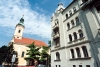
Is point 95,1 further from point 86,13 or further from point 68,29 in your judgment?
point 68,29

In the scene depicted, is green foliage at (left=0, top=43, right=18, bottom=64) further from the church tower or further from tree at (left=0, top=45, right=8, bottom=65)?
the church tower

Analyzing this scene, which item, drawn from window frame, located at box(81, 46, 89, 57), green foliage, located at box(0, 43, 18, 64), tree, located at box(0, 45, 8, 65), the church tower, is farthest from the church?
window frame, located at box(81, 46, 89, 57)

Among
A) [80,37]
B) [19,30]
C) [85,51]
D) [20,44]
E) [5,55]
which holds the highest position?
[19,30]

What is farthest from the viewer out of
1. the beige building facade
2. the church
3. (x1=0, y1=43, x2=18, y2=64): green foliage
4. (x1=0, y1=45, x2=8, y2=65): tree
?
the church

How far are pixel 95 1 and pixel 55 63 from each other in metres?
16.4

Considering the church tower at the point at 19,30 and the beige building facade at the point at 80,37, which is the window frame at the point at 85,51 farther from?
the church tower at the point at 19,30

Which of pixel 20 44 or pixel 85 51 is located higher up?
pixel 20 44

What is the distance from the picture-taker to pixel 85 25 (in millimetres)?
15711

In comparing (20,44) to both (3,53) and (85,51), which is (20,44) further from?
(85,51)

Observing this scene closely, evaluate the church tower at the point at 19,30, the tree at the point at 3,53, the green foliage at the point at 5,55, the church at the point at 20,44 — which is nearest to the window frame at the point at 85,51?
the green foliage at the point at 5,55

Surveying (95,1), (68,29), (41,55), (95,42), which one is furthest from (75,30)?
(41,55)

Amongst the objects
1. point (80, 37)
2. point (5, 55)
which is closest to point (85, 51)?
point (80, 37)

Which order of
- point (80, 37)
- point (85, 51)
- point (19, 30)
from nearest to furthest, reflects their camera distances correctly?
point (85, 51), point (80, 37), point (19, 30)

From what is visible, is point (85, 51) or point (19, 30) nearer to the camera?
point (85, 51)
